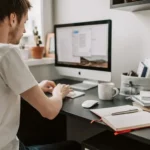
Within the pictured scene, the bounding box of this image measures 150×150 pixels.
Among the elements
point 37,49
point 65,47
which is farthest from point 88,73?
point 37,49

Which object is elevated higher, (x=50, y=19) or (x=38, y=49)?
(x=50, y=19)

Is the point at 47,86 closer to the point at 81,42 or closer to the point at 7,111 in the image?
the point at 81,42

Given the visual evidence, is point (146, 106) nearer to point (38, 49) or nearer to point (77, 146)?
point (77, 146)

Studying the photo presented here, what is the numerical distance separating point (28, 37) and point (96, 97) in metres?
1.13

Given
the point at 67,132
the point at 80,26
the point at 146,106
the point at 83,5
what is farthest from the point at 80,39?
the point at 67,132

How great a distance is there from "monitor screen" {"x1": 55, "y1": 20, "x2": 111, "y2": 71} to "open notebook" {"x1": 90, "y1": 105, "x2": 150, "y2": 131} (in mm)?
415

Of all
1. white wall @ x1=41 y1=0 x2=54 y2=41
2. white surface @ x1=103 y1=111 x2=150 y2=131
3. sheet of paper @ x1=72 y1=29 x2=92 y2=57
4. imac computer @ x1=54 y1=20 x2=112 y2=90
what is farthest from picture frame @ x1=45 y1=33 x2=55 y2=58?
white surface @ x1=103 y1=111 x2=150 y2=131

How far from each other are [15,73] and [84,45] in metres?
0.81

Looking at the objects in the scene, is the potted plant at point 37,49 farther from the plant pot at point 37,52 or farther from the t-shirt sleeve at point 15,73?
the t-shirt sleeve at point 15,73

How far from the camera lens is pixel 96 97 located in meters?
1.40

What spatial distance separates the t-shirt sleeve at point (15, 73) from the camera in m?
0.83

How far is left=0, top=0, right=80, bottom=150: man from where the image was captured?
84 cm

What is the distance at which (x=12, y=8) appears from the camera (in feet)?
2.88

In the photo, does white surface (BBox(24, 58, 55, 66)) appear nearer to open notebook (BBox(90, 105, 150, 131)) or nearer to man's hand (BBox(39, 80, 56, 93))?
man's hand (BBox(39, 80, 56, 93))
